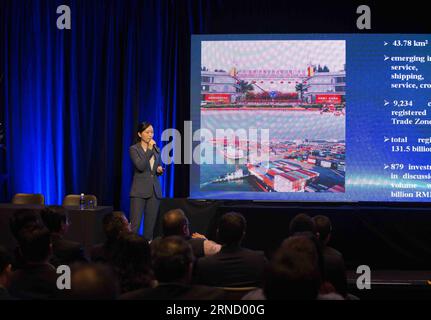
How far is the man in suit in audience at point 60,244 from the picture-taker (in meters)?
3.52

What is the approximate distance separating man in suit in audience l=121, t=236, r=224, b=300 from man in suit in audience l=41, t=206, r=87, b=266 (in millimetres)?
1368

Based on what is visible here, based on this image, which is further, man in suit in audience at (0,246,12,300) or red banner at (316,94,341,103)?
red banner at (316,94,341,103)

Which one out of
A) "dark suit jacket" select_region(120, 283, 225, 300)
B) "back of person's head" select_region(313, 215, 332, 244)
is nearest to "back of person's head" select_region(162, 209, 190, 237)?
"back of person's head" select_region(313, 215, 332, 244)

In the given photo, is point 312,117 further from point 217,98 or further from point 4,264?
point 4,264

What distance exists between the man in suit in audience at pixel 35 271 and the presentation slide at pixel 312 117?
3.58 m

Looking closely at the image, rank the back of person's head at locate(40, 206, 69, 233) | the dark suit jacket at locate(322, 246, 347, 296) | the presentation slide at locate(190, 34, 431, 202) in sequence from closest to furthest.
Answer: the dark suit jacket at locate(322, 246, 347, 296) → the back of person's head at locate(40, 206, 69, 233) → the presentation slide at locate(190, 34, 431, 202)

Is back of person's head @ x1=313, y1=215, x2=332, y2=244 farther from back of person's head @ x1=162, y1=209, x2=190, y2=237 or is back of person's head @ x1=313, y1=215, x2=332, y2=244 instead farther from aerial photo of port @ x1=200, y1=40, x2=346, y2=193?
aerial photo of port @ x1=200, y1=40, x2=346, y2=193

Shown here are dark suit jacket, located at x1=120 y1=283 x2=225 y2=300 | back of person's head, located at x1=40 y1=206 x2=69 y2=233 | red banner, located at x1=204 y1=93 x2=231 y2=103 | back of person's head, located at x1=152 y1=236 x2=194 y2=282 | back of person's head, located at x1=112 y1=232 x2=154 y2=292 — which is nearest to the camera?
dark suit jacket, located at x1=120 y1=283 x2=225 y2=300

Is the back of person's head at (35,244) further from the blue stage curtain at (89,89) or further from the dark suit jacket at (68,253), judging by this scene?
the blue stage curtain at (89,89)

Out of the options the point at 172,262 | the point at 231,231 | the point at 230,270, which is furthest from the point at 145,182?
the point at 172,262

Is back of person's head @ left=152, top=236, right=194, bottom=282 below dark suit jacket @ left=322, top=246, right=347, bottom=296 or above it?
above

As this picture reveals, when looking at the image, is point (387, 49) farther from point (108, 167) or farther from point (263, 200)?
point (108, 167)

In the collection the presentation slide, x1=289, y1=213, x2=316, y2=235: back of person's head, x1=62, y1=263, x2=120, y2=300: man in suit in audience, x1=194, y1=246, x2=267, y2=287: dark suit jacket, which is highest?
the presentation slide

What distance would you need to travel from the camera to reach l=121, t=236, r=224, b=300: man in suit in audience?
82.8 inches
